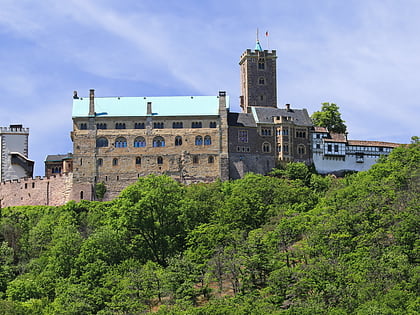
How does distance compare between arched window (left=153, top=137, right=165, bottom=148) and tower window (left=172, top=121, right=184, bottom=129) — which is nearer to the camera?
arched window (left=153, top=137, right=165, bottom=148)

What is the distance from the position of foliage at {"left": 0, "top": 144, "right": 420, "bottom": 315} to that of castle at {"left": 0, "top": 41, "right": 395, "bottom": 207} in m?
8.18

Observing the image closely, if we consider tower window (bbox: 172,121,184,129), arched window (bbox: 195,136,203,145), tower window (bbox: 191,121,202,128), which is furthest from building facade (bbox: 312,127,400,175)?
tower window (bbox: 172,121,184,129)

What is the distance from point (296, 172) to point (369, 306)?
152 feet

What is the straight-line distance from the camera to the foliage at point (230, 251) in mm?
64812

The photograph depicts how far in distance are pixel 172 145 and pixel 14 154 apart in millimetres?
21921

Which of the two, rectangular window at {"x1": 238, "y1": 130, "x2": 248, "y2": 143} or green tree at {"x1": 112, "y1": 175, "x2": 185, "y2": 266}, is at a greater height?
rectangular window at {"x1": 238, "y1": 130, "x2": 248, "y2": 143}

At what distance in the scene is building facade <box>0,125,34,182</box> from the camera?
112 metres

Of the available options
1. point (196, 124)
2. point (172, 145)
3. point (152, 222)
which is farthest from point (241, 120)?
point (152, 222)

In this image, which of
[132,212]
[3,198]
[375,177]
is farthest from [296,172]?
[3,198]

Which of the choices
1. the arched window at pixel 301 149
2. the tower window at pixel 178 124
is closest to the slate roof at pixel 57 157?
the tower window at pixel 178 124

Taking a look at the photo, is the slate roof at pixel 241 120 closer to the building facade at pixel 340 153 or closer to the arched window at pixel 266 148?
the arched window at pixel 266 148

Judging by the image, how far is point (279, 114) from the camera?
112 m

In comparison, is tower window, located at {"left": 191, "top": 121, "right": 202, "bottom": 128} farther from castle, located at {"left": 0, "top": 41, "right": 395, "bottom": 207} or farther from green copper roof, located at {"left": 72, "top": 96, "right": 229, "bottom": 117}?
green copper roof, located at {"left": 72, "top": 96, "right": 229, "bottom": 117}

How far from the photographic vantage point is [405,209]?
72875 mm
